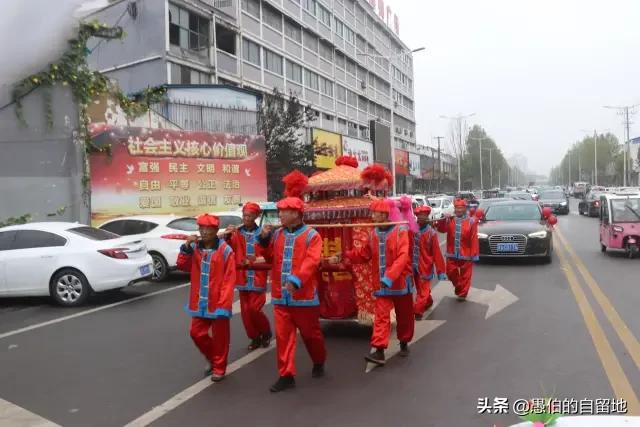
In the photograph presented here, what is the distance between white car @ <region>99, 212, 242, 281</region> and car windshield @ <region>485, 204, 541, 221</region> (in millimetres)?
6391

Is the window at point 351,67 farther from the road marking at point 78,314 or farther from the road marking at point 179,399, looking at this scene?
the road marking at point 179,399

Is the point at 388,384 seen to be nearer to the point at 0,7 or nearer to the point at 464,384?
the point at 464,384

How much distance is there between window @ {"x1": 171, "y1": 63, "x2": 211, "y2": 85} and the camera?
26263mm

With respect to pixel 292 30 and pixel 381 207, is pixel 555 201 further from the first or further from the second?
pixel 381 207

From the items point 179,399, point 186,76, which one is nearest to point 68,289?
point 179,399

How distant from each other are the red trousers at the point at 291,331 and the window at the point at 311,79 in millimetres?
38480

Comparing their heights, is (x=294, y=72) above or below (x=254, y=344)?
above

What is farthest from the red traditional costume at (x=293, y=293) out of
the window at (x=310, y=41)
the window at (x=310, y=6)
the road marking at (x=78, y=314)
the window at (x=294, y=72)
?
the window at (x=310, y=6)

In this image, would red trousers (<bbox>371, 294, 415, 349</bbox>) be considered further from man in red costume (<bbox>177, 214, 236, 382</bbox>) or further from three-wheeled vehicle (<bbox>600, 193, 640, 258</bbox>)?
three-wheeled vehicle (<bbox>600, 193, 640, 258</bbox>)

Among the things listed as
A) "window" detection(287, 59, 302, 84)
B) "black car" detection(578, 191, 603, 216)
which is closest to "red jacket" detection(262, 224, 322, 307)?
"black car" detection(578, 191, 603, 216)

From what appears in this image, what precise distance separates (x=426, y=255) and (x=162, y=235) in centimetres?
599

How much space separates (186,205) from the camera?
57.9 feet

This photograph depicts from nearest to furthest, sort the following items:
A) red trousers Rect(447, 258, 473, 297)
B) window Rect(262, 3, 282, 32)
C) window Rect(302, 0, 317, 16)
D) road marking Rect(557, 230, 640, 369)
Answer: road marking Rect(557, 230, 640, 369) → red trousers Rect(447, 258, 473, 297) → window Rect(262, 3, 282, 32) → window Rect(302, 0, 317, 16)

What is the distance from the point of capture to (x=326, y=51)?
155ft
